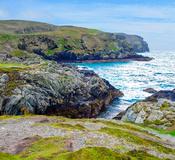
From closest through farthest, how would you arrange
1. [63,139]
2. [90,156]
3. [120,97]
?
[90,156]
[63,139]
[120,97]

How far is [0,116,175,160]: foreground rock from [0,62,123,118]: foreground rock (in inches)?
854

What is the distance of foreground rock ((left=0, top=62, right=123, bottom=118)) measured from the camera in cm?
7364

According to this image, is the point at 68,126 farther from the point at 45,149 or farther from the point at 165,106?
the point at 165,106

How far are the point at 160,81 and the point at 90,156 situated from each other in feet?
443

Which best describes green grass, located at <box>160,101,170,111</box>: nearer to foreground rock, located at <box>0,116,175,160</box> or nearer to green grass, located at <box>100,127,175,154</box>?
foreground rock, located at <box>0,116,175,160</box>

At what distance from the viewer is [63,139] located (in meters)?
38.2

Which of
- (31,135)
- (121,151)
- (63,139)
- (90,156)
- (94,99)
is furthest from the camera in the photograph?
(94,99)

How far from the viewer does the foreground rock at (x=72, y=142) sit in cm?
3069

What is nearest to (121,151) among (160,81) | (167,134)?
(167,134)

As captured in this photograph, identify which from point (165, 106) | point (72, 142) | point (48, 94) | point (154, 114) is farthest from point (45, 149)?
point (48, 94)

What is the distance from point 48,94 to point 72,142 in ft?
149

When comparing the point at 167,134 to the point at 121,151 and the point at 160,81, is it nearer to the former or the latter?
the point at 121,151

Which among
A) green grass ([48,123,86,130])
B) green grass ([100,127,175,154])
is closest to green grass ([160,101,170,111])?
green grass ([48,123,86,130])

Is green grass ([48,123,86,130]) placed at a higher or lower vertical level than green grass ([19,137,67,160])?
lower
